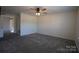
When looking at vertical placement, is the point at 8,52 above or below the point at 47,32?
below

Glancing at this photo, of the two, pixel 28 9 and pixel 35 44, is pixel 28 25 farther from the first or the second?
pixel 35 44

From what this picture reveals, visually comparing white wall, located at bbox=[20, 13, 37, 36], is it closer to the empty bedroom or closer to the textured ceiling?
the empty bedroom

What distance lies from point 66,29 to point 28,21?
819mm

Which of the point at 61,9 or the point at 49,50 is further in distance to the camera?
the point at 49,50

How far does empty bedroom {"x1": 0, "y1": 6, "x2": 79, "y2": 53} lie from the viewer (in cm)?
192

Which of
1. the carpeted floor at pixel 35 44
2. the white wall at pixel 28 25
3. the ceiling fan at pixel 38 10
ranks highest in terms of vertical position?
the ceiling fan at pixel 38 10

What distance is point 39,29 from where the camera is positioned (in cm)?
203

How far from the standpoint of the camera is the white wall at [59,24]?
192 centimetres

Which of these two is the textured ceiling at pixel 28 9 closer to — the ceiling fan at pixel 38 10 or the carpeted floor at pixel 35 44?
the ceiling fan at pixel 38 10

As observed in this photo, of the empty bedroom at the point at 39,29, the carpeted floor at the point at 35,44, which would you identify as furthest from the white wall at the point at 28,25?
the carpeted floor at the point at 35,44
